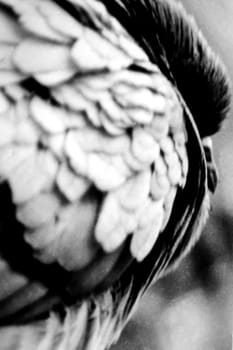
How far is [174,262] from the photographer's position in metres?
0.55

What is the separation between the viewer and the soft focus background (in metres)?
0.55

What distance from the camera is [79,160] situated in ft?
1.35

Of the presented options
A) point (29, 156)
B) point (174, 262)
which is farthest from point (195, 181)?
point (29, 156)

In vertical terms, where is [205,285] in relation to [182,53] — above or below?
below

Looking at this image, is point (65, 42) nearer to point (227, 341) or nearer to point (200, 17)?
point (200, 17)

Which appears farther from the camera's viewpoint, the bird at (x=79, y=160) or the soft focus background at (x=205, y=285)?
the soft focus background at (x=205, y=285)

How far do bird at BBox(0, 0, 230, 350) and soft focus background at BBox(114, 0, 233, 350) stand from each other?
0.19ft

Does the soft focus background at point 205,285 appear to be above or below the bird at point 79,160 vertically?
below

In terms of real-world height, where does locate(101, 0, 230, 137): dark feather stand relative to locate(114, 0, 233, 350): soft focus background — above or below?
above

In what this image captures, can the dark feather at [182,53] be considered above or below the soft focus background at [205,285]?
above

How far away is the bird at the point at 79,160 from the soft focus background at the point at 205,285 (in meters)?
0.06

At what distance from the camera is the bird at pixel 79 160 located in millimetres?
406

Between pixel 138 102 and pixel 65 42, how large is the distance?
6 centimetres

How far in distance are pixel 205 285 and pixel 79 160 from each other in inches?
8.0
